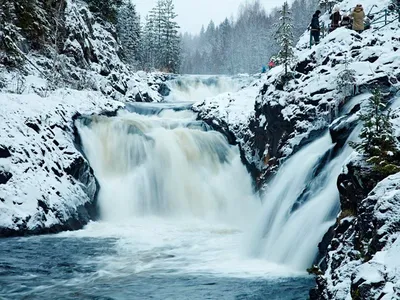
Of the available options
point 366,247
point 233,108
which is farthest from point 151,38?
point 366,247

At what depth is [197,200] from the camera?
1803cm

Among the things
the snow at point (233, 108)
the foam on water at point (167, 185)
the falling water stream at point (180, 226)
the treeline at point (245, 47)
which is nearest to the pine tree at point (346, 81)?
the falling water stream at point (180, 226)

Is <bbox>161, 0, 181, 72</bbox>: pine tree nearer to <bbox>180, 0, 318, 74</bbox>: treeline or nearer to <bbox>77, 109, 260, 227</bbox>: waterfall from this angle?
<bbox>180, 0, 318, 74</bbox>: treeline

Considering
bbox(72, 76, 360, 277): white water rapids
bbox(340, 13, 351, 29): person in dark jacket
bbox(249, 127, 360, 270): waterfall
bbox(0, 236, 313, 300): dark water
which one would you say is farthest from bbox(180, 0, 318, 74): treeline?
bbox(0, 236, 313, 300): dark water

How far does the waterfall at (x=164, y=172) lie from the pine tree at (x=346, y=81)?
5704mm

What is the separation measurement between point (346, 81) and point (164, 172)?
7.62 m

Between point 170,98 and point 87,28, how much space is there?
11162mm

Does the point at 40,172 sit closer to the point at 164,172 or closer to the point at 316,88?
the point at 164,172

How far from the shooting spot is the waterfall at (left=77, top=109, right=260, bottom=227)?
1738 cm

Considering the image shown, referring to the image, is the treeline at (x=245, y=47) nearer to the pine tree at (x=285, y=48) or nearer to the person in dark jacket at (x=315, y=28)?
the person in dark jacket at (x=315, y=28)

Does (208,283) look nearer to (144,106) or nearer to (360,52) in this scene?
(360,52)

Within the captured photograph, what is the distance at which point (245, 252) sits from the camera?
37.0ft

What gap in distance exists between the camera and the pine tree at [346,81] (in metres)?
14.1

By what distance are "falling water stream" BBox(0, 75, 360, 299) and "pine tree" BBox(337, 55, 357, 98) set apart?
153 cm
